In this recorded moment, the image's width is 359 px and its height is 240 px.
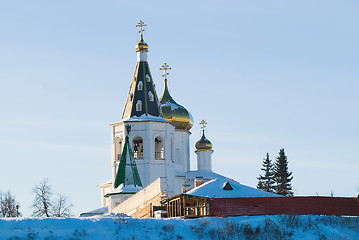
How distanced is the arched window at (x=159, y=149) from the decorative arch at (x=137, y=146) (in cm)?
102

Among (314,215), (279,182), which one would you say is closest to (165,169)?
(279,182)

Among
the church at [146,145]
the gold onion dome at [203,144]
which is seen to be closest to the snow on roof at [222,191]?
the church at [146,145]

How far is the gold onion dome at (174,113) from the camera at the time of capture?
197ft

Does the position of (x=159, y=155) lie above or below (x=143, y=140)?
below

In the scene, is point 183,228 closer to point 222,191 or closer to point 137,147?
point 222,191

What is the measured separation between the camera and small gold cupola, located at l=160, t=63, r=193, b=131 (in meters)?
60.2

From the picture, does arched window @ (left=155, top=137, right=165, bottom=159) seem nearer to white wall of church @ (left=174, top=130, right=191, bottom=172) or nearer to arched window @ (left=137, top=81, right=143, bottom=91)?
arched window @ (left=137, top=81, right=143, bottom=91)

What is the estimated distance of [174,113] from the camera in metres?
60.4

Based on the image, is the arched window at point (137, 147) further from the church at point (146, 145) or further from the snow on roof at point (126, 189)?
the snow on roof at point (126, 189)

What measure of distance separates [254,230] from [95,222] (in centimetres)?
531

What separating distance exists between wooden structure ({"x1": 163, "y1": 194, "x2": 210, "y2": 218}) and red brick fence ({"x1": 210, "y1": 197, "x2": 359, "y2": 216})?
481 mm

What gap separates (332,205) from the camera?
120 ft

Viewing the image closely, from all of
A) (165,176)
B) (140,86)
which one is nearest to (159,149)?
(165,176)

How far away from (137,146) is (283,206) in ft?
67.7
